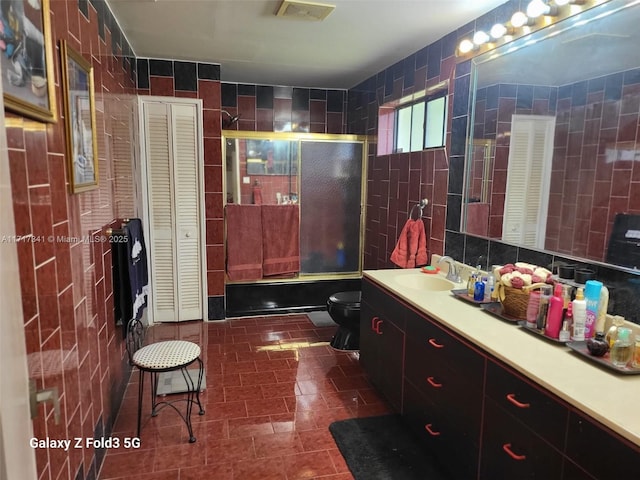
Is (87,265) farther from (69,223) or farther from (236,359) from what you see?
(236,359)

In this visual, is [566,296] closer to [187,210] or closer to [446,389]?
[446,389]

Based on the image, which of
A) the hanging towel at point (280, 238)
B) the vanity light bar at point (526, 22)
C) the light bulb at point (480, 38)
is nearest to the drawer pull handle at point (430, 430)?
the vanity light bar at point (526, 22)

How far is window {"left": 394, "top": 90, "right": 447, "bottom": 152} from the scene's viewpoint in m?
3.04

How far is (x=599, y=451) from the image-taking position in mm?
1149

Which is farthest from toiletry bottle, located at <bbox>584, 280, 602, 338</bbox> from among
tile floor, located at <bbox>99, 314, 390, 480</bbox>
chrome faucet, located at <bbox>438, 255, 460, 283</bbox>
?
tile floor, located at <bbox>99, 314, 390, 480</bbox>

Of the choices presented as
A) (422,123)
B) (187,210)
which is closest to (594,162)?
(422,123)

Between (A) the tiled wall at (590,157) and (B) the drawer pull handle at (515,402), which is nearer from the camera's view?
(B) the drawer pull handle at (515,402)

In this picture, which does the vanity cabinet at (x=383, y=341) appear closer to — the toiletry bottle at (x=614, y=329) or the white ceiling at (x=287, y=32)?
the toiletry bottle at (x=614, y=329)

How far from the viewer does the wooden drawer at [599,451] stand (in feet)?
3.51

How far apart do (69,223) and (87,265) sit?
32 cm

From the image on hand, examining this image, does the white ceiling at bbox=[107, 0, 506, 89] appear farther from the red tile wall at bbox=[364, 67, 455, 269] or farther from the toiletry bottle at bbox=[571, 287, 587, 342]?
the toiletry bottle at bbox=[571, 287, 587, 342]

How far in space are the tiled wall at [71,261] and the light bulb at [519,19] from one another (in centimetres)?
211

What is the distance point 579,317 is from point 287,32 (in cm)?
253

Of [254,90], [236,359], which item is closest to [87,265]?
[236,359]
